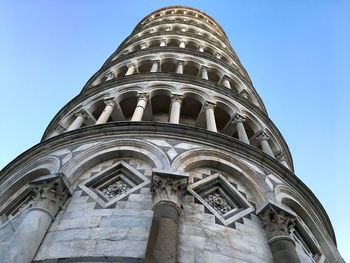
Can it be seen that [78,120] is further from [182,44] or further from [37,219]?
[182,44]

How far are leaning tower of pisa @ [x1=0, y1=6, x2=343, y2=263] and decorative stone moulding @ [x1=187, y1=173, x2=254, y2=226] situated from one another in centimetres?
3

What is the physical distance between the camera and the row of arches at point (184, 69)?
18.4 m

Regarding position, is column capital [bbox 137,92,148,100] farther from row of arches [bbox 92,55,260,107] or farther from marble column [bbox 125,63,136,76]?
row of arches [bbox 92,55,260,107]

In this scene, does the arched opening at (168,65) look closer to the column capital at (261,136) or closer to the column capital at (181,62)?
the column capital at (181,62)

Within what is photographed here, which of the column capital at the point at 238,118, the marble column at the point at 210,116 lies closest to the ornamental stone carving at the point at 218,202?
the marble column at the point at 210,116

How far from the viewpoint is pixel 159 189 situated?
7883 mm

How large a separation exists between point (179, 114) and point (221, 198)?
4.75 metres

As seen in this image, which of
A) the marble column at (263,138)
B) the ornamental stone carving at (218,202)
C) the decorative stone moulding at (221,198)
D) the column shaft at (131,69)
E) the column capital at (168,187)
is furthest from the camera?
the column shaft at (131,69)

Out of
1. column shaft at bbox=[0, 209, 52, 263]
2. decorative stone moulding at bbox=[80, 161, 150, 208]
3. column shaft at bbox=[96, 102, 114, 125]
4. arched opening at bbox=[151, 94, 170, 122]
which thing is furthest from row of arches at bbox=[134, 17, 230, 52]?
column shaft at bbox=[0, 209, 52, 263]

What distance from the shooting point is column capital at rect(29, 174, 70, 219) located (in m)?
7.72

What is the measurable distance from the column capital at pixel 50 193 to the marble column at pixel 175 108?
15.1ft

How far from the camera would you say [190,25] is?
89.9 feet

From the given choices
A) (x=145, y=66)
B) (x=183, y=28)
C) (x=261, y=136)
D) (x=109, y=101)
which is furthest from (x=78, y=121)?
(x=183, y=28)

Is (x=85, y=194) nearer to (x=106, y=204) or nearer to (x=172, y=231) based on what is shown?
(x=106, y=204)
